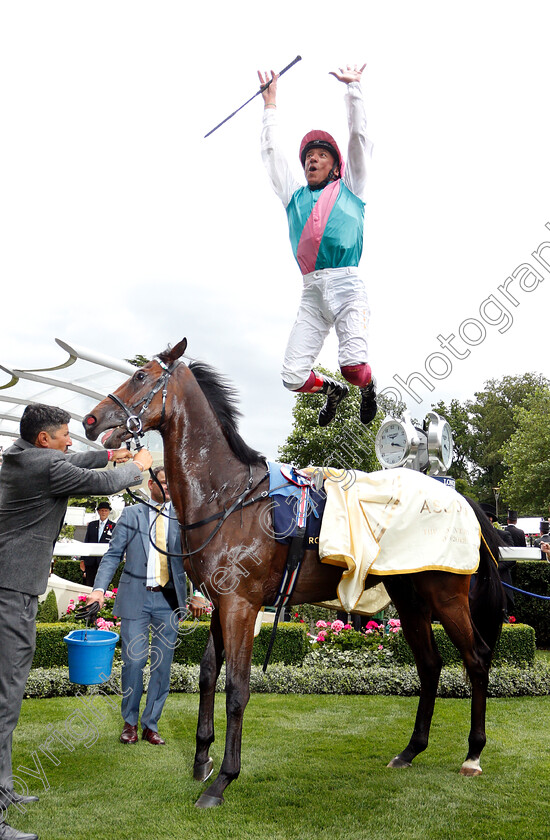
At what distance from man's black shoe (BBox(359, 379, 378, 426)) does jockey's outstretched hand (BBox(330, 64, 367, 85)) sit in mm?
1978

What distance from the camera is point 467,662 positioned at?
4.57m

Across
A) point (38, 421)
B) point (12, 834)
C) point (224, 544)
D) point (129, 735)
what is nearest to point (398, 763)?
point (129, 735)

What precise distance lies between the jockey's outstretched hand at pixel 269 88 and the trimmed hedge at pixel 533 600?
30.4 ft

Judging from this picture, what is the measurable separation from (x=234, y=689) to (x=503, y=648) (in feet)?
18.1

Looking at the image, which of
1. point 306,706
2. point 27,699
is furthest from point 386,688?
point 27,699

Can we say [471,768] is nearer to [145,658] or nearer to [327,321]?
[145,658]

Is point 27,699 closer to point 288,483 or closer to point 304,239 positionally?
point 288,483

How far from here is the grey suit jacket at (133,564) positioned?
17.1 feet

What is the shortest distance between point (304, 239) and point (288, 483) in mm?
1709

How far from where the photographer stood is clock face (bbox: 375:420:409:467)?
831 centimetres

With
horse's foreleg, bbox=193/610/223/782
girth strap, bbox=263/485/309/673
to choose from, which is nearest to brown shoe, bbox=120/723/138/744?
horse's foreleg, bbox=193/610/223/782

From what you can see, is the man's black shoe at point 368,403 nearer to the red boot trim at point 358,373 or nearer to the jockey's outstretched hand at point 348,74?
the red boot trim at point 358,373

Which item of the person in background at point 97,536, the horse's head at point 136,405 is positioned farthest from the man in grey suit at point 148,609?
the person in background at point 97,536

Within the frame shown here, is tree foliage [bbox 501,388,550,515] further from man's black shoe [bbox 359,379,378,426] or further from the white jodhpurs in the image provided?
the white jodhpurs
